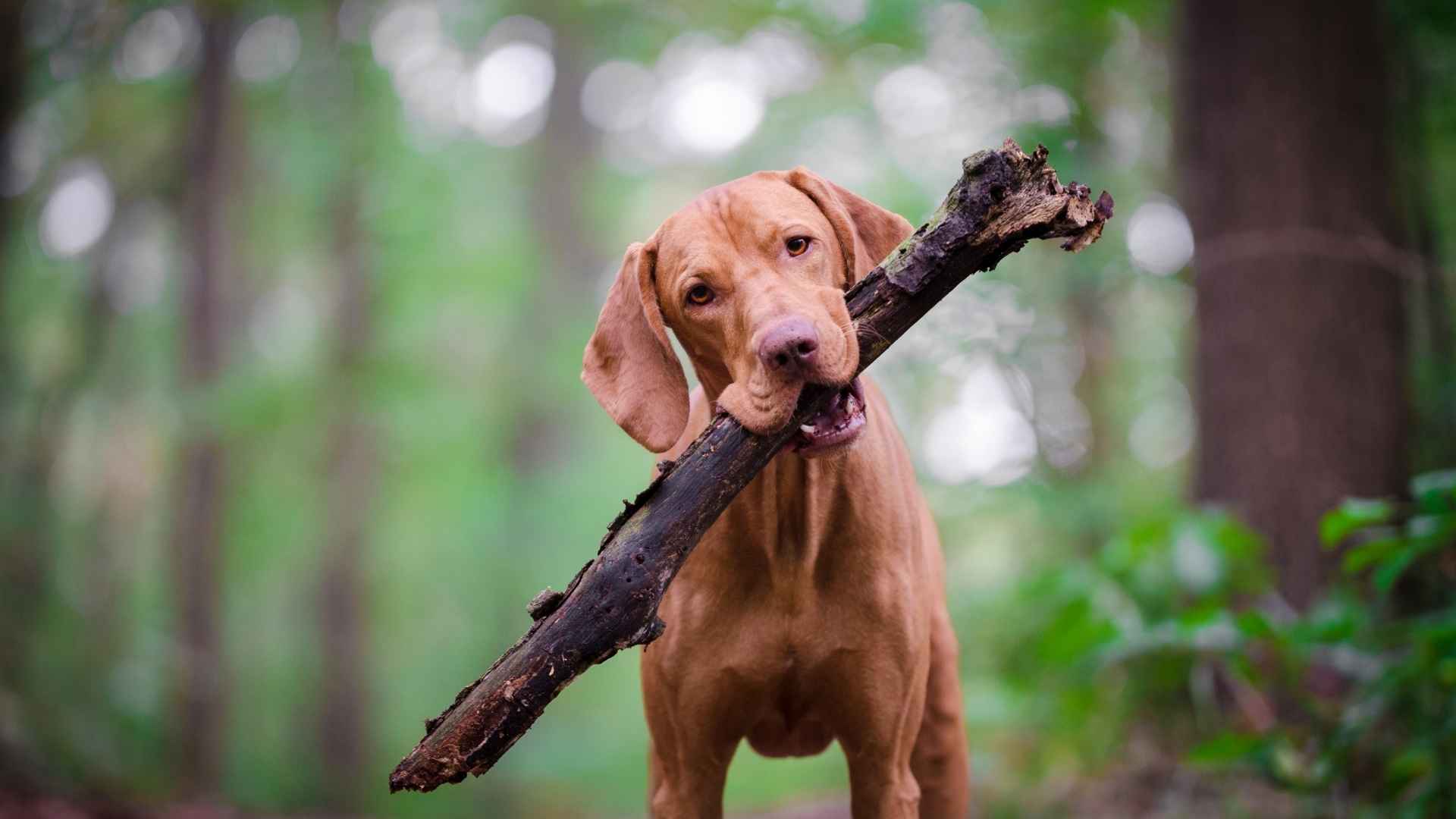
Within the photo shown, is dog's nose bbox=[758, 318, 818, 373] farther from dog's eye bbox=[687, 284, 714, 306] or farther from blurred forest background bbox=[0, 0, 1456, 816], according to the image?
blurred forest background bbox=[0, 0, 1456, 816]

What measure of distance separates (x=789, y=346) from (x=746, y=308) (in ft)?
0.93

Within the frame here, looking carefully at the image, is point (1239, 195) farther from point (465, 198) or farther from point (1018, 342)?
point (465, 198)

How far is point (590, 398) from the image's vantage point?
1739cm

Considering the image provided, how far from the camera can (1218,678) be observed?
6.03m

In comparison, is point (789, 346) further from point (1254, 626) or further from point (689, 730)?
point (1254, 626)

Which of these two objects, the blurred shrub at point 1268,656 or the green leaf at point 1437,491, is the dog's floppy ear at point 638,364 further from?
the green leaf at point 1437,491

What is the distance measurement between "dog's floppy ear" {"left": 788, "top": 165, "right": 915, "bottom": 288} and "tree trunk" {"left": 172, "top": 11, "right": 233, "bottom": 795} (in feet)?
35.6

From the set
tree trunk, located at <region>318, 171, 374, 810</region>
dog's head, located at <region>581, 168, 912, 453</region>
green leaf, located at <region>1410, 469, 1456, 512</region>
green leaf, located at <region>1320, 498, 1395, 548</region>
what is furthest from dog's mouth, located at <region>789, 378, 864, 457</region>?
tree trunk, located at <region>318, 171, 374, 810</region>

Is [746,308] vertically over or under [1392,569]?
over

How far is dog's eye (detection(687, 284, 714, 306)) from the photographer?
9.86ft

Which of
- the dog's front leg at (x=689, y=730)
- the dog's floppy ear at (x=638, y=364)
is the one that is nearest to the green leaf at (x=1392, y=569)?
the dog's front leg at (x=689, y=730)

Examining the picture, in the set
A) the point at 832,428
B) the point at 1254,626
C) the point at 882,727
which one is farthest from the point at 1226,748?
the point at 832,428

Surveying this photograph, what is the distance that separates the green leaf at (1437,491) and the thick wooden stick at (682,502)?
6.63 feet

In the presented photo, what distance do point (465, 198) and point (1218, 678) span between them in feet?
40.6
